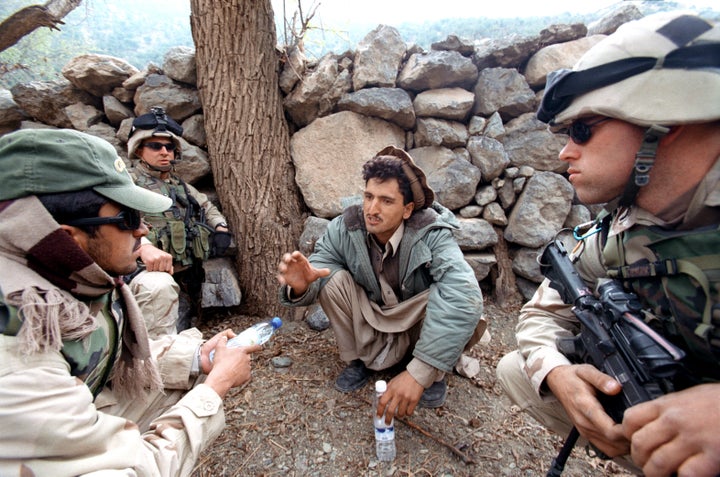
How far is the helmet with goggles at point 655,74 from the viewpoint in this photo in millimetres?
1053

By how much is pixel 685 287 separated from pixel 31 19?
588 cm

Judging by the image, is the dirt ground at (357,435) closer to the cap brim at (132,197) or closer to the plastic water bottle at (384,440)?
the plastic water bottle at (384,440)

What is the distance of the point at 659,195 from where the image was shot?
1.23 meters

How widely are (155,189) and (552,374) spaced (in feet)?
11.9

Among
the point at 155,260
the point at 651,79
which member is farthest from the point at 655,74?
the point at 155,260

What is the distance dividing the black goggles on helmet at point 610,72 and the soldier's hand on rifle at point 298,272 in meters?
1.69

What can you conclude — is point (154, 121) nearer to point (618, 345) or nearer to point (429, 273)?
point (429, 273)

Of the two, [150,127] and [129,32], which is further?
[129,32]

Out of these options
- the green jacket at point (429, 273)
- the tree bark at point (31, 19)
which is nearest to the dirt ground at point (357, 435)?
the green jacket at point (429, 273)

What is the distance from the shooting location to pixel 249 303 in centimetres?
370

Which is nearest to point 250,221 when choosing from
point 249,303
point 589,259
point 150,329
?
point 249,303

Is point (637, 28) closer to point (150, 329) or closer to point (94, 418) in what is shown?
point (94, 418)

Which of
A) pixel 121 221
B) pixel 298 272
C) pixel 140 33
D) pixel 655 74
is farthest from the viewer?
pixel 140 33

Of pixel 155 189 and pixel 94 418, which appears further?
pixel 155 189
